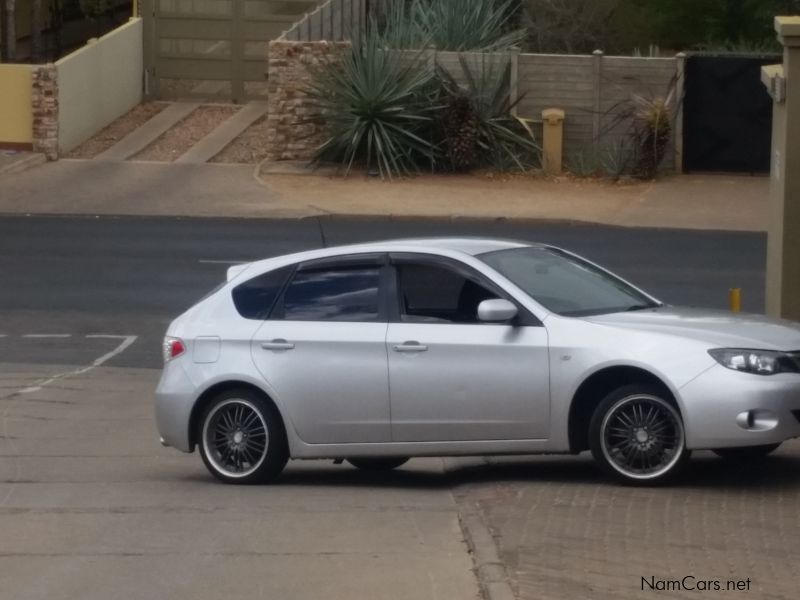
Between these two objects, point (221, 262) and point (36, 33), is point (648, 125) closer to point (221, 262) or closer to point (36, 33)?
point (221, 262)

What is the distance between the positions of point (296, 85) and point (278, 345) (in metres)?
21.0

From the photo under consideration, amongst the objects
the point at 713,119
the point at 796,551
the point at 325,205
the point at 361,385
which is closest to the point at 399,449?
the point at 361,385

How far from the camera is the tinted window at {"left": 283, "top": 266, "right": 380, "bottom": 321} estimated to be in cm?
969

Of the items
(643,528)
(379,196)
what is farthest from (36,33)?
(643,528)

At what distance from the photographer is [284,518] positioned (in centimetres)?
879

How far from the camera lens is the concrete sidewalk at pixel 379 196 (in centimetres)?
2592

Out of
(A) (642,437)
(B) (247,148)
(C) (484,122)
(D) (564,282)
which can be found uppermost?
(C) (484,122)

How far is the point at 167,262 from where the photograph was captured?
21.4 meters

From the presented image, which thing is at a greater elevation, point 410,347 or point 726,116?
point 726,116

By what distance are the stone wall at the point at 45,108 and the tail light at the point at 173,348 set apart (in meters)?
21.7

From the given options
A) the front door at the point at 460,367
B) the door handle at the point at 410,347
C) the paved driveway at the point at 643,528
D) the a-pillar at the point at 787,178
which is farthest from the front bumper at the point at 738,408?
the a-pillar at the point at 787,178

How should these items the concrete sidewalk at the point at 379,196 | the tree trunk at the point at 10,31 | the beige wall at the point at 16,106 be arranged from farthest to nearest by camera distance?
the tree trunk at the point at 10,31 → the beige wall at the point at 16,106 → the concrete sidewalk at the point at 379,196

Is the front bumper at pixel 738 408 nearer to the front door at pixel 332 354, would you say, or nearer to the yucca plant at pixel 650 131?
the front door at pixel 332 354

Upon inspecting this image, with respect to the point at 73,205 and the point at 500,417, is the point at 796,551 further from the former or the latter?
the point at 73,205
